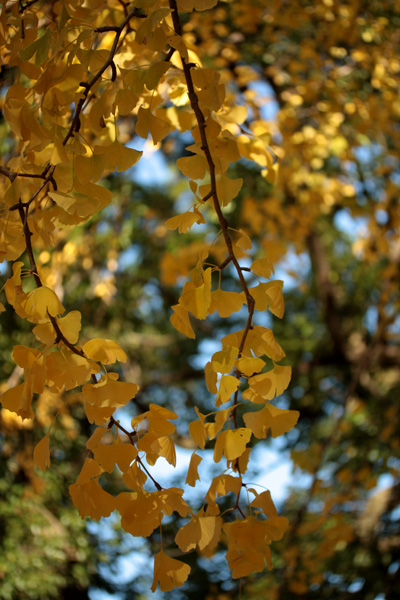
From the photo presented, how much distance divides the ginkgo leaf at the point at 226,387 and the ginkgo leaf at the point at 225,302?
8 centimetres

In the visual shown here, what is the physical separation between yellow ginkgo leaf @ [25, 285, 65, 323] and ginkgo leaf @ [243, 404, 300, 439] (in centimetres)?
22

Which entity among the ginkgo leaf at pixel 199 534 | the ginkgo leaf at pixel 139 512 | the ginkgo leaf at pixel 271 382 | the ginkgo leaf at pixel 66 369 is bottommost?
the ginkgo leaf at pixel 199 534

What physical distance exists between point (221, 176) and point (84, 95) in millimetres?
168

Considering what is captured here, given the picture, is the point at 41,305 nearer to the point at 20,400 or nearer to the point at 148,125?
the point at 20,400

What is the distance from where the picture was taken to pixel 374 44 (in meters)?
2.35

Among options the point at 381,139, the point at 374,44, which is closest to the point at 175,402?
the point at 381,139

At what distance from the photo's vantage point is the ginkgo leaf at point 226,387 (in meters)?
0.59

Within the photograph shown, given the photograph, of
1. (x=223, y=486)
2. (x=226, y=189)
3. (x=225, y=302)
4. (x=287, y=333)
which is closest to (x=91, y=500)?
(x=223, y=486)

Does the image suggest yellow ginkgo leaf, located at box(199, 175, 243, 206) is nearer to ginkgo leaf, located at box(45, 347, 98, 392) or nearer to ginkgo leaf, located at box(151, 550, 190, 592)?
ginkgo leaf, located at box(45, 347, 98, 392)

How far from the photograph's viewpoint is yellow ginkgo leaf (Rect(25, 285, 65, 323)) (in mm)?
566

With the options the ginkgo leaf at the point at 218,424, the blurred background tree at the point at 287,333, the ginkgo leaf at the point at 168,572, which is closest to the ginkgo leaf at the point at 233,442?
the ginkgo leaf at the point at 218,424

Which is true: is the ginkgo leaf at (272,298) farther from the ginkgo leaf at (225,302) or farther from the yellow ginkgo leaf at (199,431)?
the yellow ginkgo leaf at (199,431)

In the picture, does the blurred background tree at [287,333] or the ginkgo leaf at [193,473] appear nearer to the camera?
the ginkgo leaf at [193,473]

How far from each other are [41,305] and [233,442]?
229mm
